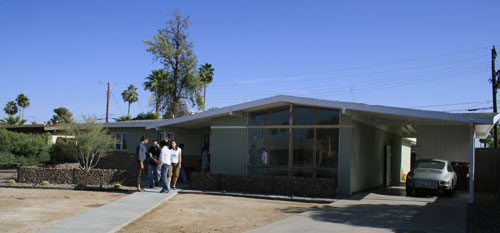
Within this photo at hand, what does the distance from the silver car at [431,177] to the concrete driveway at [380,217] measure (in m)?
1.01

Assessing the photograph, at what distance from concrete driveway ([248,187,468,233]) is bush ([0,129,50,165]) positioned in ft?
65.9

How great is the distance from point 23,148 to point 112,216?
64.1 ft

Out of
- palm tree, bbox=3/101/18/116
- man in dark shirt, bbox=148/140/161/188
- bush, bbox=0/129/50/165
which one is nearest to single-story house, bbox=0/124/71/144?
bush, bbox=0/129/50/165

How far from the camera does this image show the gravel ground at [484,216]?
28.8ft

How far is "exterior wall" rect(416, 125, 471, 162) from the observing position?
1777 centimetres

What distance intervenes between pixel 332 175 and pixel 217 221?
20.9ft

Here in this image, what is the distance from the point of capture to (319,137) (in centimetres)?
1530

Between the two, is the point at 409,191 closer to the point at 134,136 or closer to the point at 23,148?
the point at 134,136

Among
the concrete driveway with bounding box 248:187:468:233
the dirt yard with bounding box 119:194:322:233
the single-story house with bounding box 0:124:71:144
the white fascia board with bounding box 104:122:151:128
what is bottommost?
the dirt yard with bounding box 119:194:322:233

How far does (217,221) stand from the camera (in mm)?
9797

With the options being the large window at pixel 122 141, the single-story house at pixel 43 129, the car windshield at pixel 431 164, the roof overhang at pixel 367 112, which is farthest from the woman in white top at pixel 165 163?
the single-story house at pixel 43 129

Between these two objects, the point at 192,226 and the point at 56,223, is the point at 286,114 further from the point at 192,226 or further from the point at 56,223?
the point at 56,223

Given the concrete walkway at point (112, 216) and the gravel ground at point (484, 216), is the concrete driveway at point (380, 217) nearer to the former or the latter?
the gravel ground at point (484, 216)

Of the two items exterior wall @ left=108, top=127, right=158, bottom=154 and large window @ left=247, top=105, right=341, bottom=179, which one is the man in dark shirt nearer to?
large window @ left=247, top=105, right=341, bottom=179
